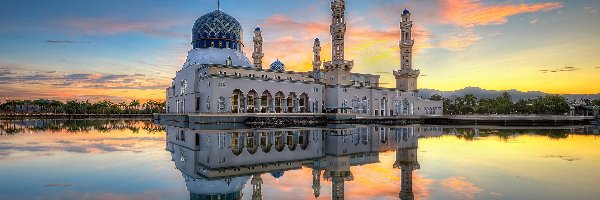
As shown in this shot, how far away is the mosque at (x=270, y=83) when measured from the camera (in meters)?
49.3

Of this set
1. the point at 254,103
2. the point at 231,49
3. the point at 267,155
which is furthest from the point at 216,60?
the point at 267,155

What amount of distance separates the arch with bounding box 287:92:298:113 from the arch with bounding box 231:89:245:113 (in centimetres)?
793

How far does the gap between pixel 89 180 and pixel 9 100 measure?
14198 centimetres

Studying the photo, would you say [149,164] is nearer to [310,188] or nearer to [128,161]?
[128,161]

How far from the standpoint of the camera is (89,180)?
1021cm

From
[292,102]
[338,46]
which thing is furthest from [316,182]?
[338,46]

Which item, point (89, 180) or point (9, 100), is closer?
point (89, 180)

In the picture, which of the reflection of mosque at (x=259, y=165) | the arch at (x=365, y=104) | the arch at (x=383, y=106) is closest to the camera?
the reflection of mosque at (x=259, y=165)

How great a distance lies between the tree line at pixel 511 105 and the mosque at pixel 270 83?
88.9 ft

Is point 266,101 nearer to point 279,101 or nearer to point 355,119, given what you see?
point 279,101

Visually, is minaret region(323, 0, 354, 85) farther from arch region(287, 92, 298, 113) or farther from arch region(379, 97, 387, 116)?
arch region(379, 97, 387, 116)

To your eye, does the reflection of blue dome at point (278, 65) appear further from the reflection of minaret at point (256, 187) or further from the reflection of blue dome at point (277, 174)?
the reflection of minaret at point (256, 187)

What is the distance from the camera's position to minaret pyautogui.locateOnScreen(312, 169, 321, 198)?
28.1 ft

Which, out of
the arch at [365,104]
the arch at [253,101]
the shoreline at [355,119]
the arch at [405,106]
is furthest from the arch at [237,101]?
the arch at [405,106]
